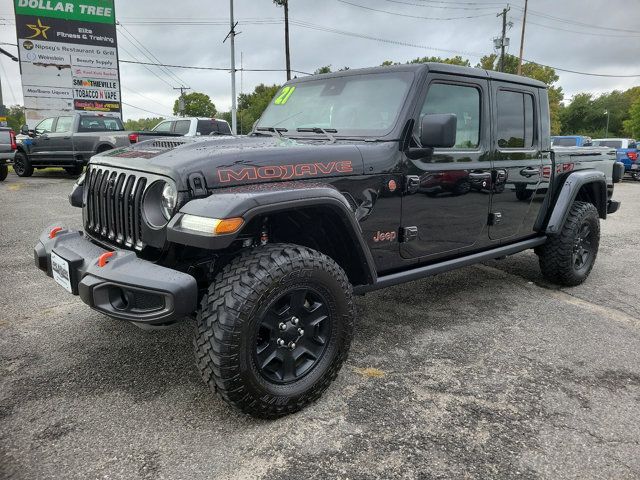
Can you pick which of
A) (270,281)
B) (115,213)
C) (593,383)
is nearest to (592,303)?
(593,383)

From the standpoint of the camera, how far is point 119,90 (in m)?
20.2

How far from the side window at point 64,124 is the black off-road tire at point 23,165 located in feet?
4.40

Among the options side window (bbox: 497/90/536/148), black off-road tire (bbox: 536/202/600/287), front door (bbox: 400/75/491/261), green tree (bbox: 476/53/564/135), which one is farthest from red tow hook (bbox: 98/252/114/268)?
green tree (bbox: 476/53/564/135)

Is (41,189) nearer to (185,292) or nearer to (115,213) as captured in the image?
(115,213)

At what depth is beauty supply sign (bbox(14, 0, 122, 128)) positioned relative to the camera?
18047 mm

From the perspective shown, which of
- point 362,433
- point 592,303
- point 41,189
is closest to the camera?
point 362,433

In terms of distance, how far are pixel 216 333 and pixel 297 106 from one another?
2.05 m

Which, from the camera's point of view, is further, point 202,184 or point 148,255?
point 148,255

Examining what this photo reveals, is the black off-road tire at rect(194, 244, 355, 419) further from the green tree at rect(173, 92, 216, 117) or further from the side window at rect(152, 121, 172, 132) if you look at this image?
the green tree at rect(173, 92, 216, 117)

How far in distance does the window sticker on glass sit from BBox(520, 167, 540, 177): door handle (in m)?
1.98

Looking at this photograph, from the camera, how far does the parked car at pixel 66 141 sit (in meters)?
12.4

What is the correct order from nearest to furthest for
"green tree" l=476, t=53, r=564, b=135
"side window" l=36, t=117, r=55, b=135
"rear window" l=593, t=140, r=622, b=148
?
1. "side window" l=36, t=117, r=55, b=135
2. "rear window" l=593, t=140, r=622, b=148
3. "green tree" l=476, t=53, r=564, b=135

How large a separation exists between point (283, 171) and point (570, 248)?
3117mm

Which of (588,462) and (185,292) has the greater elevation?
(185,292)
